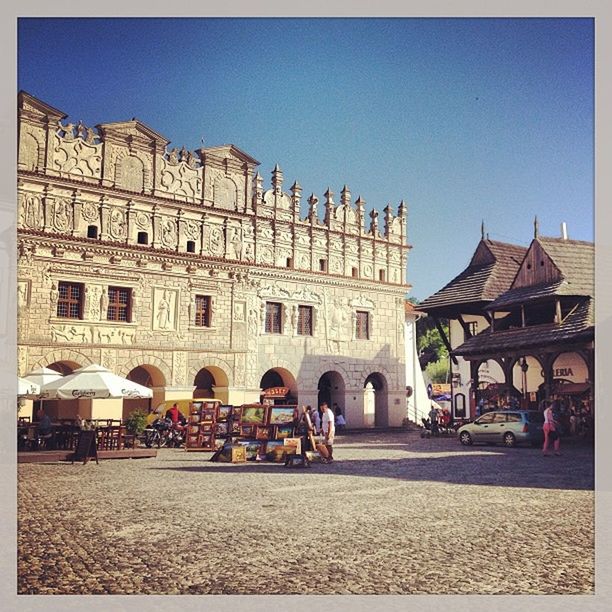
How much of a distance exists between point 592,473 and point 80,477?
7.68 metres

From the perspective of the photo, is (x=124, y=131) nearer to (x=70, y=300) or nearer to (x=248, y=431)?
(x=70, y=300)

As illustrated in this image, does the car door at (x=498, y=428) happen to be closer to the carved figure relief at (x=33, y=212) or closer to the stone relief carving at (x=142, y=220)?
the stone relief carving at (x=142, y=220)

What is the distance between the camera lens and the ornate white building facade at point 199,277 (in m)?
18.5

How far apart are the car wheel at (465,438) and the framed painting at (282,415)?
6178 mm

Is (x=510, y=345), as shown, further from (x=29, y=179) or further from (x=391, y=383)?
(x=29, y=179)

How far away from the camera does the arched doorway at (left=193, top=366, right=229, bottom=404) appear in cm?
2209

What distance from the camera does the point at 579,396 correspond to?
1830 centimetres

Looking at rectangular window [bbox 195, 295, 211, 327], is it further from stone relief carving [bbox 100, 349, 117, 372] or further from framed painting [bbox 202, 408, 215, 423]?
framed painting [bbox 202, 408, 215, 423]

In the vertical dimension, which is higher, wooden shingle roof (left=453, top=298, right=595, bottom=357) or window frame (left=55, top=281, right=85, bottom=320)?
window frame (left=55, top=281, right=85, bottom=320)

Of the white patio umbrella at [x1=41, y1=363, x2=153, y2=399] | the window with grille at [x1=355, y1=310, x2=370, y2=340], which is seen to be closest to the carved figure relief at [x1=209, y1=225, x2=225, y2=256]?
the window with grille at [x1=355, y1=310, x2=370, y2=340]

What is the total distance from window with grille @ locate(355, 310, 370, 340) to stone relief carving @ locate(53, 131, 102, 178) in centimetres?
1004

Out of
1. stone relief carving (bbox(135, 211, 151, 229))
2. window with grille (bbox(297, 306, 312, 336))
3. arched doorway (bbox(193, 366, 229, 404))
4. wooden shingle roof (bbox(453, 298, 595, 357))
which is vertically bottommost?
arched doorway (bbox(193, 366, 229, 404))

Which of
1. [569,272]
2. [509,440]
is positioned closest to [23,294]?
[509,440]
